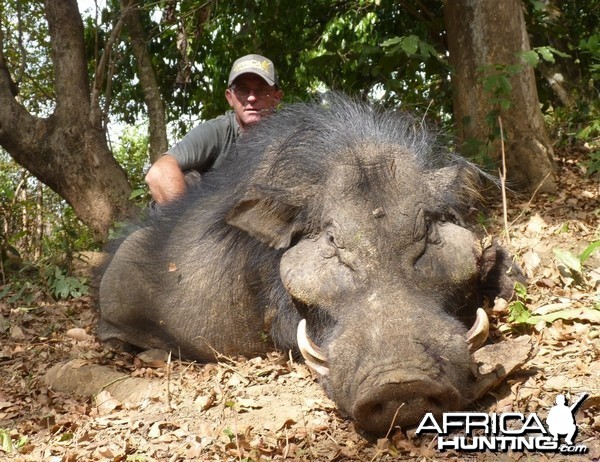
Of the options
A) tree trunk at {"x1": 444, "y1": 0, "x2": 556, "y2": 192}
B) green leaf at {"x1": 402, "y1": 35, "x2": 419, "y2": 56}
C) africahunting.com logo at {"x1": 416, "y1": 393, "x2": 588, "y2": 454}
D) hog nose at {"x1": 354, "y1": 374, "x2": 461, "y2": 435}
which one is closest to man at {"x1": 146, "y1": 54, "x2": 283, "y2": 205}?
green leaf at {"x1": 402, "y1": 35, "x2": 419, "y2": 56}

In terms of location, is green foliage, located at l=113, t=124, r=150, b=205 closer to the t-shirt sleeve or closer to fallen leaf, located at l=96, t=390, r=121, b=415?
the t-shirt sleeve

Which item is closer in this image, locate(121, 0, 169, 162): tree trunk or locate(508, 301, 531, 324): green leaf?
locate(508, 301, 531, 324): green leaf

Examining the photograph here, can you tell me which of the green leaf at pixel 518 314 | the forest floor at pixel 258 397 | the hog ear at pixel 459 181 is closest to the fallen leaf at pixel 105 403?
the forest floor at pixel 258 397

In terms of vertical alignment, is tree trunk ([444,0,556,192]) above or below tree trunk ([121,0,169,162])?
below

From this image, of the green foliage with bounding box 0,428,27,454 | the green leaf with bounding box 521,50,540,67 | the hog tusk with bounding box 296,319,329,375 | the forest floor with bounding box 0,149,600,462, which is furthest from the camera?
the green leaf with bounding box 521,50,540,67

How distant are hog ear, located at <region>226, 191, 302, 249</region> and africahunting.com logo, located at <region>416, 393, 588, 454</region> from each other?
1.44 m

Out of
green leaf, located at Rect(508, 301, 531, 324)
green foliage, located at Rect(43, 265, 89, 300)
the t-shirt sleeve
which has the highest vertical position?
the t-shirt sleeve

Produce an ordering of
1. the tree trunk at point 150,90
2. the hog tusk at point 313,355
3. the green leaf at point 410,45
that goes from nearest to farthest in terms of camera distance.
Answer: the hog tusk at point 313,355 → the green leaf at point 410,45 → the tree trunk at point 150,90

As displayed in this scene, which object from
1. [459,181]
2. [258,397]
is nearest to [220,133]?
[459,181]

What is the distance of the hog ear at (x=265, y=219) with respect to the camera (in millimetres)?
4238

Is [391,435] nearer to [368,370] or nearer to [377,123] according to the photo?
[368,370]

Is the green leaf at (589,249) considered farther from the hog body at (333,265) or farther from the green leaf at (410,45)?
the green leaf at (410,45)

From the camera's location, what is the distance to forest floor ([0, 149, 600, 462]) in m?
3.29

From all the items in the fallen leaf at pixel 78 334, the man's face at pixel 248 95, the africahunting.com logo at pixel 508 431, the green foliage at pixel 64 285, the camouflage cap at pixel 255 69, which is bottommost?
the africahunting.com logo at pixel 508 431
